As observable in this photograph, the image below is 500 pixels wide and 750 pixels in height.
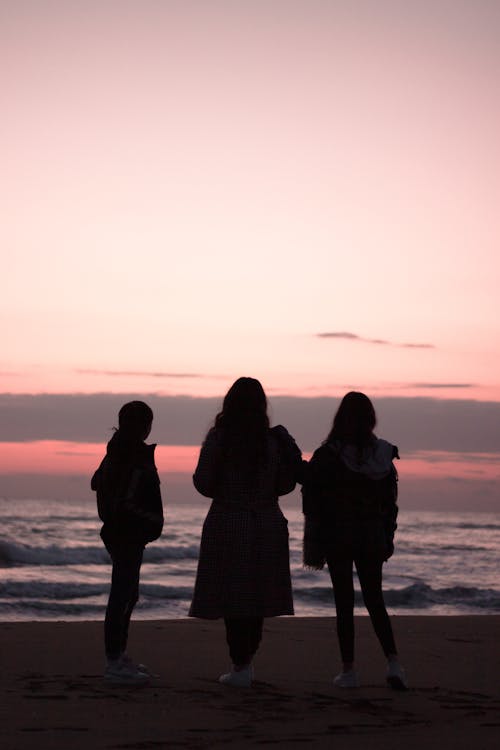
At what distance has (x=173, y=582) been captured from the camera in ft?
61.1

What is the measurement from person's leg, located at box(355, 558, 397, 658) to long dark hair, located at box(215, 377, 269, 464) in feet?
3.01

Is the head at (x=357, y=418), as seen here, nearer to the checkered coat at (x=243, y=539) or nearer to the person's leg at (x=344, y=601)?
the checkered coat at (x=243, y=539)

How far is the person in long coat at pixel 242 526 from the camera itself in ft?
19.1

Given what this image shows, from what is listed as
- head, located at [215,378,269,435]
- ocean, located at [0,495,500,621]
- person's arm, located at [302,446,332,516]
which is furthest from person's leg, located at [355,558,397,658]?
ocean, located at [0,495,500,621]

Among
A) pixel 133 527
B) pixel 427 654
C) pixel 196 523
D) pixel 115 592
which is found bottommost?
pixel 196 523

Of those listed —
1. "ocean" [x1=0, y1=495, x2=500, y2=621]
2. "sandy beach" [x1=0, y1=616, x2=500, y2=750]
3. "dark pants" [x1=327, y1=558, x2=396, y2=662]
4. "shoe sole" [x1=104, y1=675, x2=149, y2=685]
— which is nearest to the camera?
"sandy beach" [x1=0, y1=616, x2=500, y2=750]

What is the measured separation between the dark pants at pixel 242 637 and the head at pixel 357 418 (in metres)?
1.22

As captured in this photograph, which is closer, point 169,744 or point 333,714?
point 169,744

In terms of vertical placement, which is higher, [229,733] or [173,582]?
[229,733]

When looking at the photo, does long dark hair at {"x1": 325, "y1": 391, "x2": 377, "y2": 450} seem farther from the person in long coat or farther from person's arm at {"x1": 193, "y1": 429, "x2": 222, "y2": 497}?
person's arm at {"x1": 193, "y1": 429, "x2": 222, "y2": 497}

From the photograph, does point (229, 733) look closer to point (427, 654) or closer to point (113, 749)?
point (113, 749)

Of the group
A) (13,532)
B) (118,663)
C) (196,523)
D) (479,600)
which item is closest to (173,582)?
(479,600)

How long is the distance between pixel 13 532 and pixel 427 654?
3100 centimetres

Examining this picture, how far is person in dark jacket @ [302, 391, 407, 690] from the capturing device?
5836 mm
